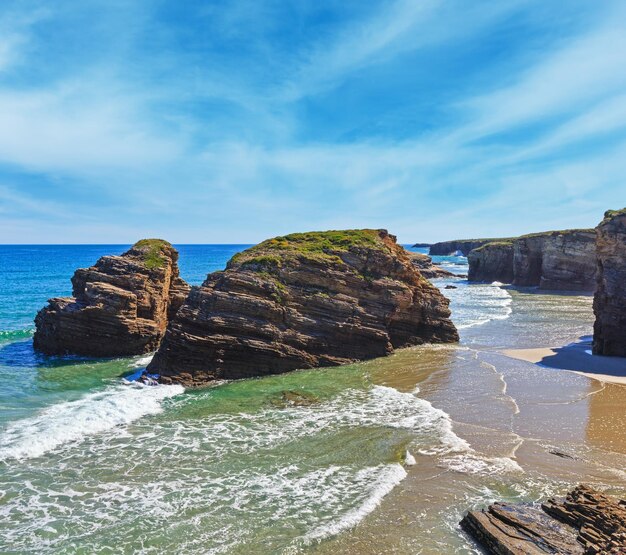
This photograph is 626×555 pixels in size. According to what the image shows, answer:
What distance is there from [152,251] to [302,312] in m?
13.5

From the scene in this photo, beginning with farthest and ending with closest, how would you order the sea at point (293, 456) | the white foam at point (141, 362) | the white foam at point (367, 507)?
the white foam at point (141, 362)
the sea at point (293, 456)
the white foam at point (367, 507)

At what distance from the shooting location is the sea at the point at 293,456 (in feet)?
35.2

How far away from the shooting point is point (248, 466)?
45.7ft

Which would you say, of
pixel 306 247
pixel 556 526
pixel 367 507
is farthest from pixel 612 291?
pixel 367 507

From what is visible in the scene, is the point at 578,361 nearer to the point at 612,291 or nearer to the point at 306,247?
the point at 612,291

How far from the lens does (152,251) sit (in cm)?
3388

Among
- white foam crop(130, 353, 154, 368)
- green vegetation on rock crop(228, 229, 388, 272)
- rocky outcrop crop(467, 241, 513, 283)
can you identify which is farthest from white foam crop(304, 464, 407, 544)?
rocky outcrop crop(467, 241, 513, 283)

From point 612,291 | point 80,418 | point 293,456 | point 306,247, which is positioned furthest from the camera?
point 306,247

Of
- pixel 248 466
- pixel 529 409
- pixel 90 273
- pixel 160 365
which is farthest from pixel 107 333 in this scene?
pixel 529 409

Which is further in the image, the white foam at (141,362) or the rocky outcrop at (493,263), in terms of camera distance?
the rocky outcrop at (493,263)

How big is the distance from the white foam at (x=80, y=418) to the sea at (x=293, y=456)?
0.31ft

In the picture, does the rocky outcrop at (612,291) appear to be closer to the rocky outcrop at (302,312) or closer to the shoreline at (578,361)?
the shoreline at (578,361)

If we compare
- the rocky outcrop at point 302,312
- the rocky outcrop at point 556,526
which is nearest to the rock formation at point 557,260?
the rocky outcrop at point 302,312

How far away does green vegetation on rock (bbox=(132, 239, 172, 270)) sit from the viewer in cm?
3281
